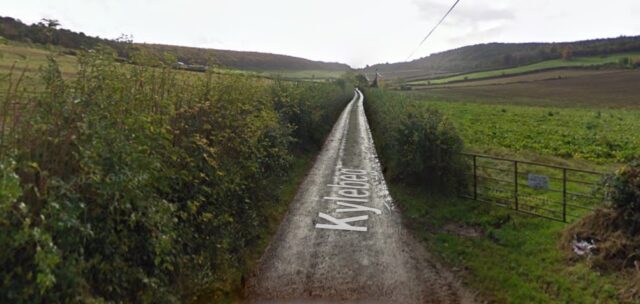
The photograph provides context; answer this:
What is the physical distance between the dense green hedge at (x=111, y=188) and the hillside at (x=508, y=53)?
109777 millimetres

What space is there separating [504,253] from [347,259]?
2.55 m

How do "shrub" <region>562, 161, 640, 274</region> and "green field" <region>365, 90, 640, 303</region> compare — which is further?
"shrub" <region>562, 161, 640, 274</region>

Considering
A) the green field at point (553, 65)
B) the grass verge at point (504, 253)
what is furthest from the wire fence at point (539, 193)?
the green field at point (553, 65)

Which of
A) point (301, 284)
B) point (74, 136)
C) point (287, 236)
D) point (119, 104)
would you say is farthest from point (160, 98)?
point (287, 236)

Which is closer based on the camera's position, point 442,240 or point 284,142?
point 442,240

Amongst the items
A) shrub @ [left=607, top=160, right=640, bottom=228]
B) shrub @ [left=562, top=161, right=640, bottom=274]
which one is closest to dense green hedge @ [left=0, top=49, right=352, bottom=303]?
shrub @ [left=562, top=161, right=640, bottom=274]

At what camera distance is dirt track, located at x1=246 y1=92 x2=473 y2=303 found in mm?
4969

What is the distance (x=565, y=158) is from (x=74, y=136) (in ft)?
56.6

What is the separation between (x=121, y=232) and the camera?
310 cm

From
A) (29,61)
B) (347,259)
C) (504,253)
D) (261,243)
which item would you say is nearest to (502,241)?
(504,253)

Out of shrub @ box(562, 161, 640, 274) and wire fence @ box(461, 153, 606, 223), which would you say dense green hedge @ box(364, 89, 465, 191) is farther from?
shrub @ box(562, 161, 640, 274)

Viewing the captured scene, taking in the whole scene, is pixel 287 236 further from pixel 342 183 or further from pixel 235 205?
pixel 342 183

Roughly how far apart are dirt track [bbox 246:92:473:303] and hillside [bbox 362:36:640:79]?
105662mm

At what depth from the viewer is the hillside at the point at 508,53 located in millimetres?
98125
